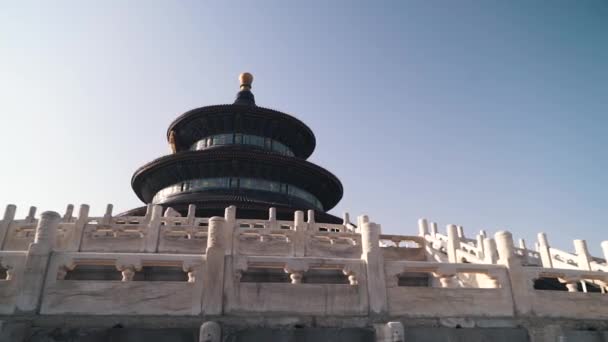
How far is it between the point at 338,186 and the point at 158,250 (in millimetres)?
15609

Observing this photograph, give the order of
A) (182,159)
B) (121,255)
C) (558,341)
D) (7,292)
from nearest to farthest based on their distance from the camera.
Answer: (7,292), (121,255), (558,341), (182,159)

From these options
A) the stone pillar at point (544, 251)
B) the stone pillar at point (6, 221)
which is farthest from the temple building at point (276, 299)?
the stone pillar at point (544, 251)

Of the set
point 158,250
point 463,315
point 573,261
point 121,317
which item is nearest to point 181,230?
point 158,250

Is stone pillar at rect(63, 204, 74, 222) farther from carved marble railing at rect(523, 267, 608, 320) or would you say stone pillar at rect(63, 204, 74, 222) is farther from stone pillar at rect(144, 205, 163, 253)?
carved marble railing at rect(523, 267, 608, 320)

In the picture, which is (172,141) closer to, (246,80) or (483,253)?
(246,80)

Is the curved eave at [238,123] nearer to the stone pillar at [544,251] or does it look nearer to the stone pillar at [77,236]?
the stone pillar at [77,236]

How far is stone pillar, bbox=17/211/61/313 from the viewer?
Answer: 5840mm

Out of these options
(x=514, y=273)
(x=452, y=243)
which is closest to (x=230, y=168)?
(x=452, y=243)

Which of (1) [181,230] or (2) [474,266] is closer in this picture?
(2) [474,266]

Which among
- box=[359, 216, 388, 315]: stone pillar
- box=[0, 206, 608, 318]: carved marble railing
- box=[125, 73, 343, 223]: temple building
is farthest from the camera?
box=[125, 73, 343, 223]: temple building

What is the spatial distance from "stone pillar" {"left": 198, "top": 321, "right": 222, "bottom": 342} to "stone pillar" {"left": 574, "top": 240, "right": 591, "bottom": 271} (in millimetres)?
12033

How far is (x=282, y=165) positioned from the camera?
22016 millimetres

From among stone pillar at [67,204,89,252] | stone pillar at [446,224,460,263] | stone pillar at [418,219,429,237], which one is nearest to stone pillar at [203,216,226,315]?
stone pillar at [67,204,89,252]

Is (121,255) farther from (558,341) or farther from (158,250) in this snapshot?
(558,341)
